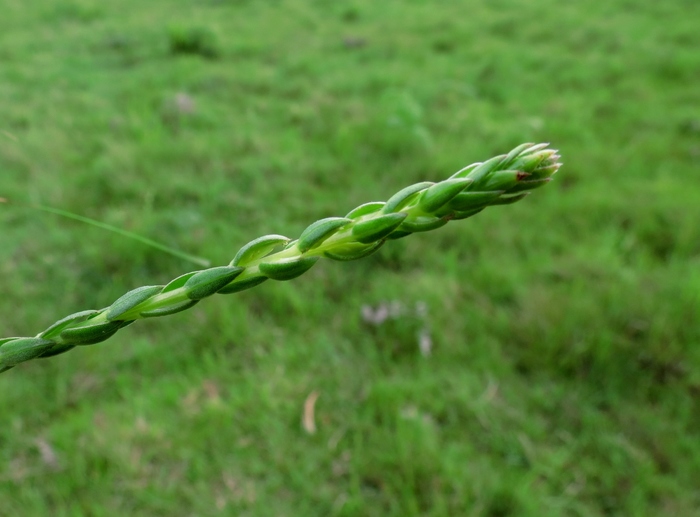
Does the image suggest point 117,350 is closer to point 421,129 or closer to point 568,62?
point 421,129

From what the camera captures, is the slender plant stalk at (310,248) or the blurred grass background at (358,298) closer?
the slender plant stalk at (310,248)

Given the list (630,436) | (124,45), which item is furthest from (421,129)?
(124,45)

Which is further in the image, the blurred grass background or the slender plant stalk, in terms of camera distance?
the blurred grass background

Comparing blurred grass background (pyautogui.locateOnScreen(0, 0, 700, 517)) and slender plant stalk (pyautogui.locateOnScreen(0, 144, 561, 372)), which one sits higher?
slender plant stalk (pyautogui.locateOnScreen(0, 144, 561, 372))

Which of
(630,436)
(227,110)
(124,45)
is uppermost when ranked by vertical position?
(124,45)

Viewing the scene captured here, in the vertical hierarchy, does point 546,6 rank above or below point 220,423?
above

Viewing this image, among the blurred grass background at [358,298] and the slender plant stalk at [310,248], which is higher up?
the slender plant stalk at [310,248]
